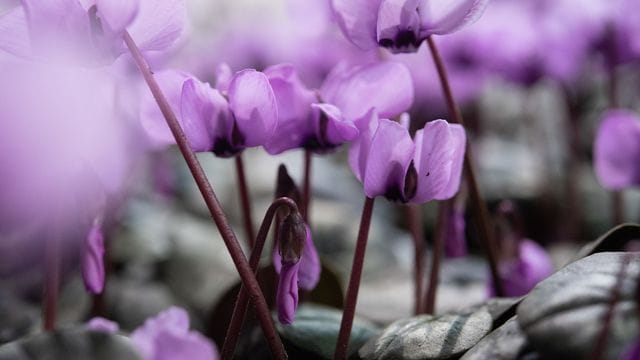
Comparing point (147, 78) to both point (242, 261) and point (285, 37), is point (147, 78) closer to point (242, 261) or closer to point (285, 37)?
point (242, 261)

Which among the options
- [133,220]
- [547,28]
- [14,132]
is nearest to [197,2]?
[133,220]

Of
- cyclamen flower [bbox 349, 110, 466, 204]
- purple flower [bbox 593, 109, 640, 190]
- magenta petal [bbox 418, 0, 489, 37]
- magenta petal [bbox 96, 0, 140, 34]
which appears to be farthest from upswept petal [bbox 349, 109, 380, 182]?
purple flower [bbox 593, 109, 640, 190]

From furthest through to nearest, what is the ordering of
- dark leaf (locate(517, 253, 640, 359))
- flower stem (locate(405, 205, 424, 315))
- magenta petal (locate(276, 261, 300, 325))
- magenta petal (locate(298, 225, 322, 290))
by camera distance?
flower stem (locate(405, 205, 424, 315)), magenta petal (locate(298, 225, 322, 290)), magenta petal (locate(276, 261, 300, 325)), dark leaf (locate(517, 253, 640, 359))

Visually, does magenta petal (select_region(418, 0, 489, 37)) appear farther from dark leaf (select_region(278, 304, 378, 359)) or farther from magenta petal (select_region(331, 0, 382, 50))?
dark leaf (select_region(278, 304, 378, 359))

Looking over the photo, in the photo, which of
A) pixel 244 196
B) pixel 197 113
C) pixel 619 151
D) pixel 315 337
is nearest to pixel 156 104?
pixel 197 113

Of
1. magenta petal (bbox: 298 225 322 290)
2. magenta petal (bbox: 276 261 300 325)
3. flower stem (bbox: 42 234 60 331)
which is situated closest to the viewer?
magenta petal (bbox: 276 261 300 325)

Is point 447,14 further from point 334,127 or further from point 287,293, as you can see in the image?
point 287,293

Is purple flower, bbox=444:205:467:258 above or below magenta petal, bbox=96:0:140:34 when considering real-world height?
below

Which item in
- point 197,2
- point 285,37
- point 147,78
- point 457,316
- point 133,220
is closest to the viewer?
point 147,78
